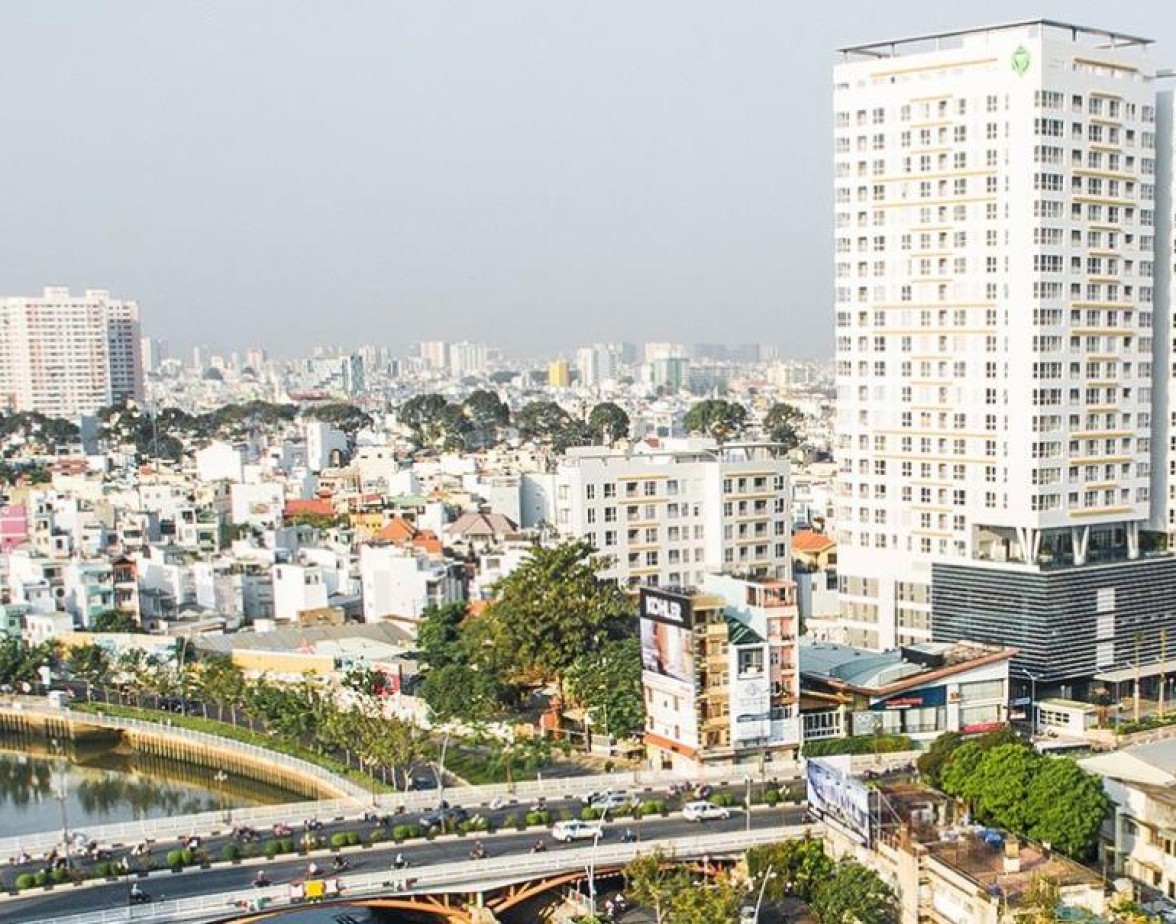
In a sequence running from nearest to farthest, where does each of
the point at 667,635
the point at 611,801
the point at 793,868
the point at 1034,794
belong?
the point at 1034,794 → the point at 793,868 → the point at 611,801 → the point at 667,635

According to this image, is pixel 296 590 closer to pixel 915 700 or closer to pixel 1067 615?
pixel 915 700

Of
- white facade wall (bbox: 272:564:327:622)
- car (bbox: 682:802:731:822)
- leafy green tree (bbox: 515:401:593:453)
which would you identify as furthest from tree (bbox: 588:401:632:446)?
car (bbox: 682:802:731:822)

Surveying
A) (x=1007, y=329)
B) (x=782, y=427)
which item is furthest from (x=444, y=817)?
(x=782, y=427)

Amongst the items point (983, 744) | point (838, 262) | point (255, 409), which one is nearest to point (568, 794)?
point (983, 744)

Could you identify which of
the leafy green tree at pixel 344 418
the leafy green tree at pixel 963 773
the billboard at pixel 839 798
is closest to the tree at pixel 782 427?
the leafy green tree at pixel 344 418

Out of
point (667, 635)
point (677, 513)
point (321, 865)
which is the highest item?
point (677, 513)

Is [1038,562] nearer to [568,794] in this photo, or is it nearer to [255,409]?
[568,794]

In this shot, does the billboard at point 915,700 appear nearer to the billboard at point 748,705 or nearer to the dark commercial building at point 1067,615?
the dark commercial building at point 1067,615
